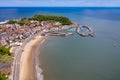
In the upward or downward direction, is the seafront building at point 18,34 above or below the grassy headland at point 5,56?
below

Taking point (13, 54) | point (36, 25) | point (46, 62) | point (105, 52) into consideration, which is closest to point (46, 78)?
point (46, 62)

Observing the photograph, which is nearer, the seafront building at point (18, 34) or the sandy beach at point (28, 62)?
the sandy beach at point (28, 62)

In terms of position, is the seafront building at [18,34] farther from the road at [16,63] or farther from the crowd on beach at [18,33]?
the road at [16,63]

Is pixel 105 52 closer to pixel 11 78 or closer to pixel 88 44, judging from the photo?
pixel 88 44

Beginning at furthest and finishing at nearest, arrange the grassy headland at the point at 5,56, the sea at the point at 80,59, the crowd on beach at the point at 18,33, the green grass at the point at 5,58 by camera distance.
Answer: the crowd on beach at the point at 18,33 < the grassy headland at the point at 5,56 < the green grass at the point at 5,58 < the sea at the point at 80,59

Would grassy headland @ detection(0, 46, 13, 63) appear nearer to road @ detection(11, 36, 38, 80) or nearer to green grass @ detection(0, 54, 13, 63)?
green grass @ detection(0, 54, 13, 63)

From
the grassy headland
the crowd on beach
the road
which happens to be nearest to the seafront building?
the crowd on beach

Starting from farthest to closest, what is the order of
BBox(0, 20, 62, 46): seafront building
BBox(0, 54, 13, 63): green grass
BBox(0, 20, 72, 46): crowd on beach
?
BBox(0, 20, 72, 46): crowd on beach
BBox(0, 20, 62, 46): seafront building
BBox(0, 54, 13, 63): green grass

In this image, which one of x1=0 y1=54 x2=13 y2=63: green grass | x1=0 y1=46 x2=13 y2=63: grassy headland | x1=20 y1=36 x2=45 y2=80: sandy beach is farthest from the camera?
x1=0 y1=46 x2=13 y2=63: grassy headland

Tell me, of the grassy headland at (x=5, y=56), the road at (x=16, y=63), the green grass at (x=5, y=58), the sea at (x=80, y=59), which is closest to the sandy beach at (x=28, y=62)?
the road at (x=16, y=63)
